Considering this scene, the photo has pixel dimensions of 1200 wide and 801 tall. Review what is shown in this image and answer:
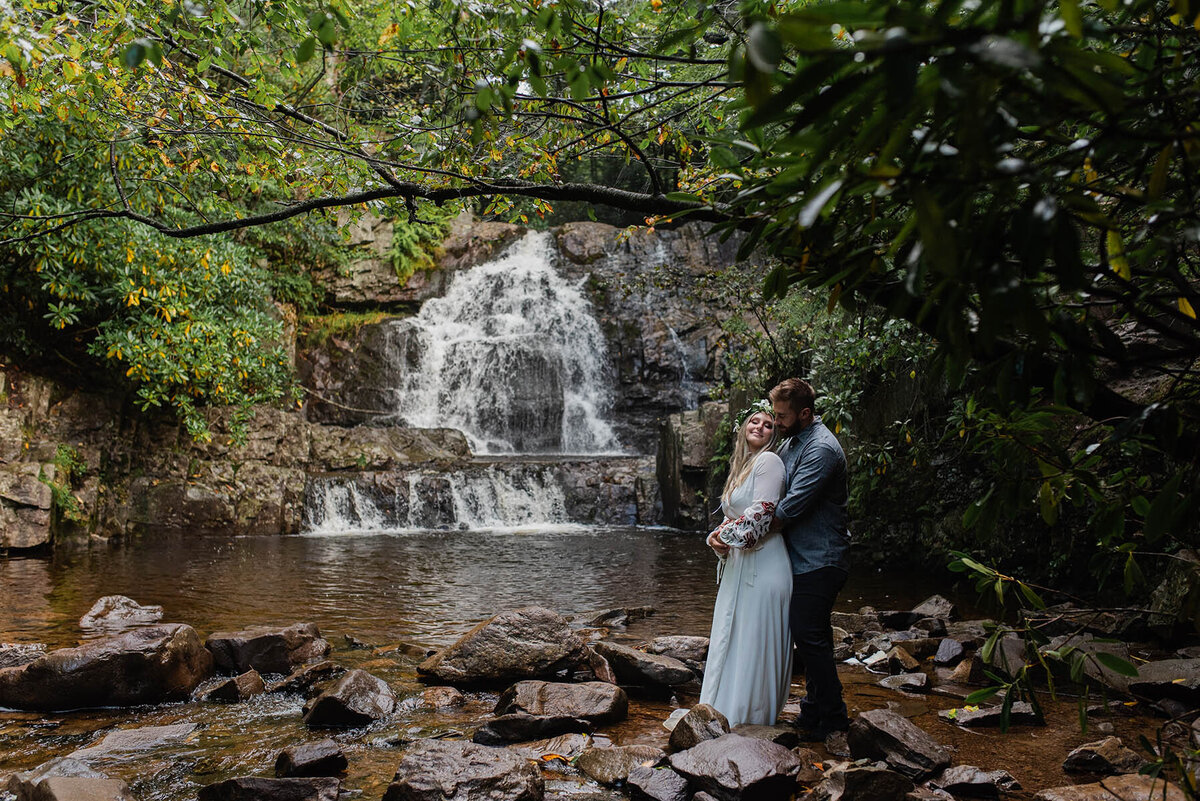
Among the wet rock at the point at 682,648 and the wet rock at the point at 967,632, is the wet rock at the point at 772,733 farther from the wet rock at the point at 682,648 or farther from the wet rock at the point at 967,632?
the wet rock at the point at 967,632

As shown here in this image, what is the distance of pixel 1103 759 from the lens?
3.48 metres

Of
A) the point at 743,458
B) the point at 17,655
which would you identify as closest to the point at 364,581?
the point at 17,655

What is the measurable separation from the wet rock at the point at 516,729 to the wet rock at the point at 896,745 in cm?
155

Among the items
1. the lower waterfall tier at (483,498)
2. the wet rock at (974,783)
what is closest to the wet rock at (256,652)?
the wet rock at (974,783)

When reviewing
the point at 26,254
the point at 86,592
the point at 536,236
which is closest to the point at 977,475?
the point at 86,592

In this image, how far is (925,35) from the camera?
38.2 inches

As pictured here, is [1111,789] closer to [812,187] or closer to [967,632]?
[812,187]

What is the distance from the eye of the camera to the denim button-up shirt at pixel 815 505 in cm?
414

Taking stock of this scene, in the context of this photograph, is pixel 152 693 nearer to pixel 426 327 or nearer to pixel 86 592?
pixel 86 592

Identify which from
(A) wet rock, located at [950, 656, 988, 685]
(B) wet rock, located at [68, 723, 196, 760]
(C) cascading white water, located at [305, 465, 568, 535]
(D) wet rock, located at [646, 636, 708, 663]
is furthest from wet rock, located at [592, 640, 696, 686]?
(C) cascading white water, located at [305, 465, 568, 535]

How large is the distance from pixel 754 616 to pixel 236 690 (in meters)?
3.34

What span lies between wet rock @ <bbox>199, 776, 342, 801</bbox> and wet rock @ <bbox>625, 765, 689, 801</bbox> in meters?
1.30

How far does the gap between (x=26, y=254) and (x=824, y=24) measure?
1353 cm

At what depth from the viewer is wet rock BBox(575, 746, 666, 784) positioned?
11.7ft
